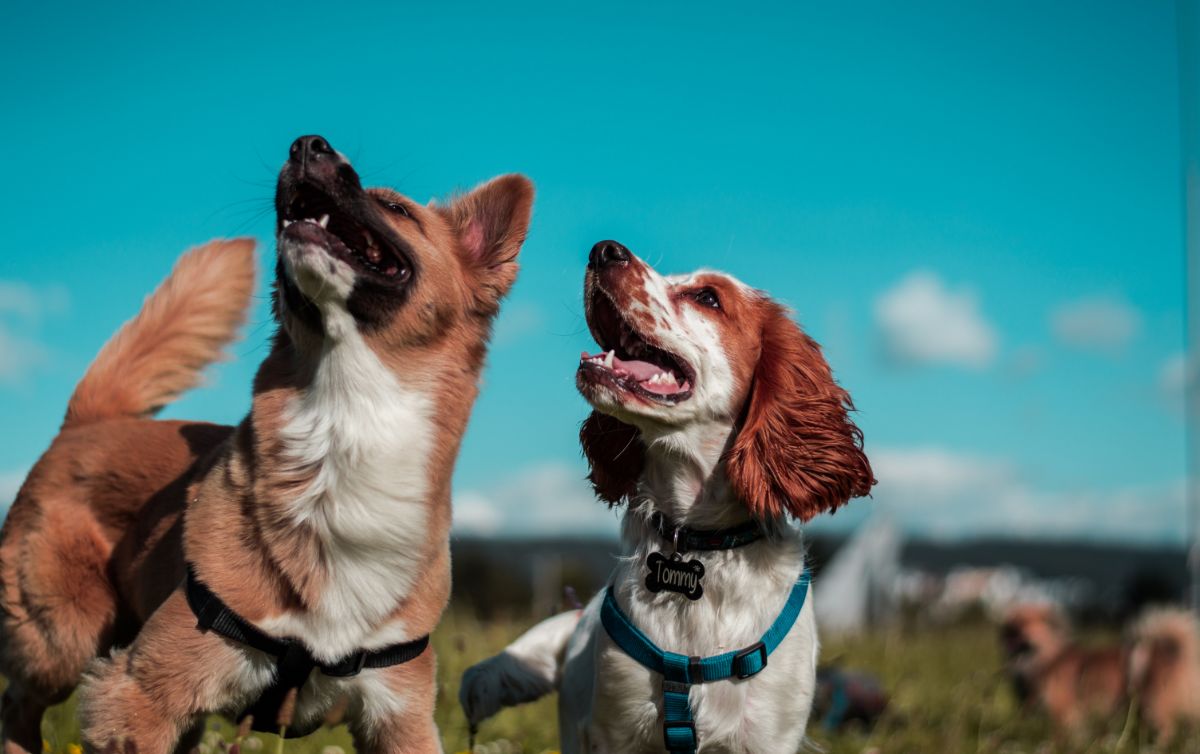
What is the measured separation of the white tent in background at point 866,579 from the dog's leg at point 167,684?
559 inches

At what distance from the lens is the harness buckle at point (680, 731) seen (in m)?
3.88

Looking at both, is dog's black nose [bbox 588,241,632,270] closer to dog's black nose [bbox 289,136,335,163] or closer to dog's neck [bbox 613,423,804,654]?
dog's neck [bbox 613,423,804,654]

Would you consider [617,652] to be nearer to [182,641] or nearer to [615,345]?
[615,345]

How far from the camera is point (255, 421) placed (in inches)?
153

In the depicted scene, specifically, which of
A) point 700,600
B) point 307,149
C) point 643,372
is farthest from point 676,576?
point 307,149

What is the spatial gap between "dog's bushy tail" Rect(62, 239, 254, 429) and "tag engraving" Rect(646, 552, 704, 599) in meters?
2.51

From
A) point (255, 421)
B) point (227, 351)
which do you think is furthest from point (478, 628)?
point (255, 421)

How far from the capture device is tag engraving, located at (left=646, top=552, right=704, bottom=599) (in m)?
4.04

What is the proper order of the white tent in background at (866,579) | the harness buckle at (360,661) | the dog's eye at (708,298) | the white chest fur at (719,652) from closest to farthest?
the harness buckle at (360,661)
the white chest fur at (719,652)
the dog's eye at (708,298)
the white tent in background at (866,579)

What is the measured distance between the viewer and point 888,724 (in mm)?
7043

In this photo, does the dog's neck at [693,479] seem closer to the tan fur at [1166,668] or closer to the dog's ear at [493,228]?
the dog's ear at [493,228]

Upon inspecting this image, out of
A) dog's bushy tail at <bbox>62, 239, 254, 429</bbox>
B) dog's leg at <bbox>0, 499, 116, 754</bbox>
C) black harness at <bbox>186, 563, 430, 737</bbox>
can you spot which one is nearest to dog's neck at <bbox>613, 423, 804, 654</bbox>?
black harness at <bbox>186, 563, 430, 737</bbox>

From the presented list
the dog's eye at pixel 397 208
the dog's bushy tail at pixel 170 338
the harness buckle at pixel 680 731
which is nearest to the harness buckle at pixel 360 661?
the harness buckle at pixel 680 731

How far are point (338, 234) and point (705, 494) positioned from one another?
1675 mm
